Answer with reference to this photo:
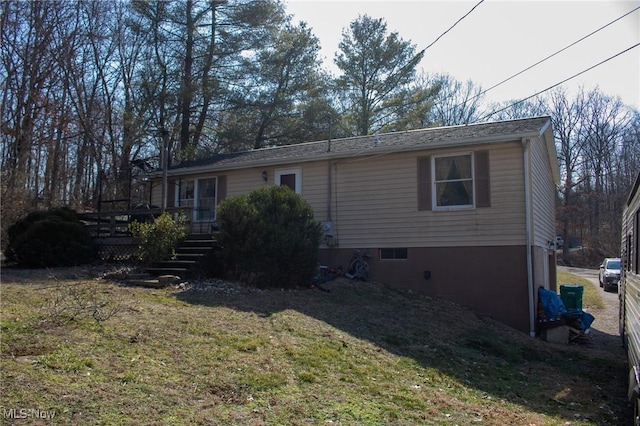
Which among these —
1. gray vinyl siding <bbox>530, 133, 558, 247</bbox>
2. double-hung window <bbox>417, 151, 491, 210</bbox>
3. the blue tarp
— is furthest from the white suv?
double-hung window <bbox>417, 151, 491, 210</bbox>

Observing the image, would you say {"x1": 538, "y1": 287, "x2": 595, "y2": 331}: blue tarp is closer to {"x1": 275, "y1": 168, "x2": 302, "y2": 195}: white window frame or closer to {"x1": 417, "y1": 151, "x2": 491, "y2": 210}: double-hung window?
{"x1": 417, "y1": 151, "x2": 491, "y2": 210}: double-hung window

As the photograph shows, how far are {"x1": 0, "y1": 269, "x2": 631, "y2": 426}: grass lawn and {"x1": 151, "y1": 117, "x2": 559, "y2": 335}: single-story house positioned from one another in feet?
6.65

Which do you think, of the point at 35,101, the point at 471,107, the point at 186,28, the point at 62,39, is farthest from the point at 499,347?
the point at 471,107

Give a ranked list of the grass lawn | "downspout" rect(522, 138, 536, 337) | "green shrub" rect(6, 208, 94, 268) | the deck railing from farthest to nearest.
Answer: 1. the deck railing
2. "green shrub" rect(6, 208, 94, 268)
3. "downspout" rect(522, 138, 536, 337)
4. the grass lawn

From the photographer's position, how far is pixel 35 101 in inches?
724

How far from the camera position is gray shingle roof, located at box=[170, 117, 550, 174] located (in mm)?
11078

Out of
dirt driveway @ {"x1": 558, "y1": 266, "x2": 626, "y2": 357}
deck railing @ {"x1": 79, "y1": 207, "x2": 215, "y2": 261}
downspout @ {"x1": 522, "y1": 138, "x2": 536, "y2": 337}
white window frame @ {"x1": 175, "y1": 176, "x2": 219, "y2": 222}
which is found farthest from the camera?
white window frame @ {"x1": 175, "y1": 176, "x2": 219, "y2": 222}

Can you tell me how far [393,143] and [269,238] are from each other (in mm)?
4449

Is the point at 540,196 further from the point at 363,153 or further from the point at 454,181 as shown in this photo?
the point at 363,153

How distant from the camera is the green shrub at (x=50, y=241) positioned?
12039 millimetres

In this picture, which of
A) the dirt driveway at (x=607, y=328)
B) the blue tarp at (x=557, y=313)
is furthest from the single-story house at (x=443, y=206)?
the dirt driveway at (x=607, y=328)

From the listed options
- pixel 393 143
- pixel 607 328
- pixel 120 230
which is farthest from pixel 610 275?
pixel 120 230

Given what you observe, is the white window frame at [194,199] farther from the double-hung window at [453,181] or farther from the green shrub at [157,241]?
the double-hung window at [453,181]

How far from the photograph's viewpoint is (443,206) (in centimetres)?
1163
